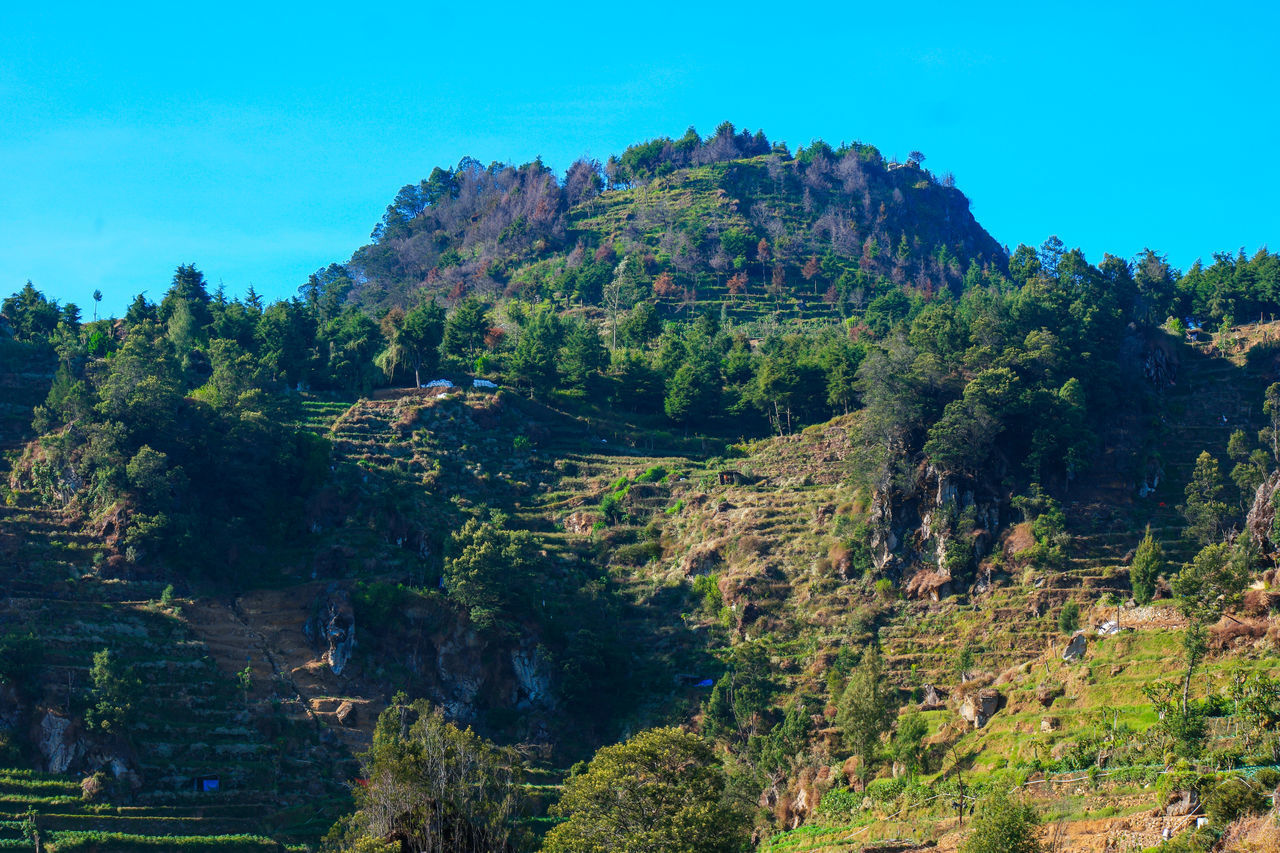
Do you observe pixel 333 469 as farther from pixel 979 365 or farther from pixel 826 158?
pixel 826 158

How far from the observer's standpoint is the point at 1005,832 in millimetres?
31844

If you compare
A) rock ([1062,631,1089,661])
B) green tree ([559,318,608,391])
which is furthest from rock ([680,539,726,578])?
green tree ([559,318,608,391])

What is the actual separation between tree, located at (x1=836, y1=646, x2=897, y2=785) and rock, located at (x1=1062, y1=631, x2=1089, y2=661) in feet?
24.4

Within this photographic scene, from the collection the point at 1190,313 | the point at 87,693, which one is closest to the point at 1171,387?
the point at 1190,313

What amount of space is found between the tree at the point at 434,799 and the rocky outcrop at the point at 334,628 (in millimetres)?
14633

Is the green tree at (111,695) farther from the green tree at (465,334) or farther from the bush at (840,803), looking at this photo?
the green tree at (465,334)

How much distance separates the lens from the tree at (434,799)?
3572cm

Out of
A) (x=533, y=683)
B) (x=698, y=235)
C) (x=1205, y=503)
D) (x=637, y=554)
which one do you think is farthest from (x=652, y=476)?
(x=698, y=235)

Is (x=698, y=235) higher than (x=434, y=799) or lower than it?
higher

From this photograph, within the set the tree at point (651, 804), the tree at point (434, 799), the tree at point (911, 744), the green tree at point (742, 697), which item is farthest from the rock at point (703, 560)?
the tree at point (651, 804)

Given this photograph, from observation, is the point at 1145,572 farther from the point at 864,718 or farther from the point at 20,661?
the point at 20,661

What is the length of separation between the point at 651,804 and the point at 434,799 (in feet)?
21.3

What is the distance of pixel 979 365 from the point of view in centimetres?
6334

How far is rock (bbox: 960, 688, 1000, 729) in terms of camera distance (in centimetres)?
4638
